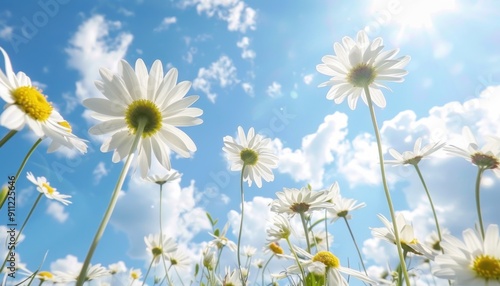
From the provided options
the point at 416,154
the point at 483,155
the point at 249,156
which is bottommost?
the point at 483,155

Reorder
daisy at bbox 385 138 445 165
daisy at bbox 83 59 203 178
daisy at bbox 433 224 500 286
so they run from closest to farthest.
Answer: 1. daisy at bbox 433 224 500 286
2. daisy at bbox 83 59 203 178
3. daisy at bbox 385 138 445 165

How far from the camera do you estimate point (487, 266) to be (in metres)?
1.33

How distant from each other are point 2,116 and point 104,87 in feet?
1.38

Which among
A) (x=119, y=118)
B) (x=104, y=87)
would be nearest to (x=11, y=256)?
(x=119, y=118)

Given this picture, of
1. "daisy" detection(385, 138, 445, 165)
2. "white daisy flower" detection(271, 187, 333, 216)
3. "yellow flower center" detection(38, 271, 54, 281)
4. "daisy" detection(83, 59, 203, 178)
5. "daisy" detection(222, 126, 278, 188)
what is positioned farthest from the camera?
"daisy" detection(222, 126, 278, 188)

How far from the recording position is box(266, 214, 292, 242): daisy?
235cm

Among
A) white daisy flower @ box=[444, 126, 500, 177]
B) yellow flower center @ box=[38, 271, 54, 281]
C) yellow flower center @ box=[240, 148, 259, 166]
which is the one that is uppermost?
yellow flower center @ box=[240, 148, 259, 166]

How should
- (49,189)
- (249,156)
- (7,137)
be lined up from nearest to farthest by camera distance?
1. (7,137)
2. (49,189)
3. (249,156)

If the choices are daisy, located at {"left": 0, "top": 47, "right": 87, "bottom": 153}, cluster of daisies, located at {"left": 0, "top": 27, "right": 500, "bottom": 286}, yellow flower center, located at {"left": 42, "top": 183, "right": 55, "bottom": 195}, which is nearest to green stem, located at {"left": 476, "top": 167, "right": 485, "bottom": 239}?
cluster of daisies, located at {"left": 0, "top": 27, "right": 500, "bottom": 286}

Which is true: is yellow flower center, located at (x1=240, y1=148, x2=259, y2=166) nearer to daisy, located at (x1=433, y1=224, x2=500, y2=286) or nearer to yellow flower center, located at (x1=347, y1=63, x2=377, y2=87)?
yellow flower center, located at (x1=347, y1=63, x2=377, y2=87)

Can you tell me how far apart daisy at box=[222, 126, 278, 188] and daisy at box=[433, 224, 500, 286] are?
77.7 inches

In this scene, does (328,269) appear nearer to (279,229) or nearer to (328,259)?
(328,259)

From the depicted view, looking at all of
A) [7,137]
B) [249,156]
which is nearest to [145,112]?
[7,137]

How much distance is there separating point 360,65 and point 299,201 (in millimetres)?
929
